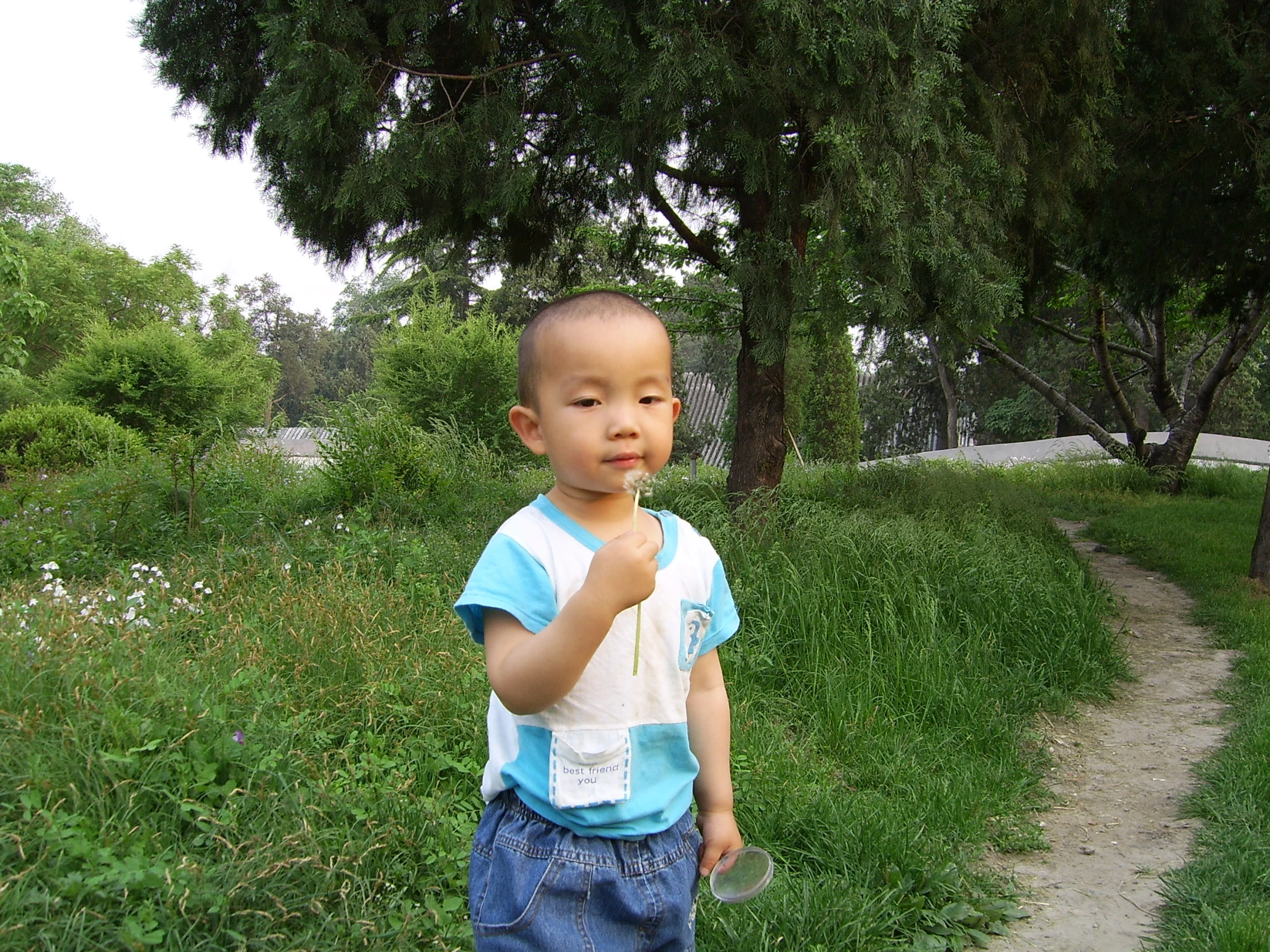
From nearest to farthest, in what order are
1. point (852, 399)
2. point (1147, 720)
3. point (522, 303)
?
1. point (1147, 720)
2. point (852, 399)
3. point (522, 303)

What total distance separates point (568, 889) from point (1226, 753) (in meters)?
4.00

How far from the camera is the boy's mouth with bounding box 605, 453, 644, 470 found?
4.61 ft

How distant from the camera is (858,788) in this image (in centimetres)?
365

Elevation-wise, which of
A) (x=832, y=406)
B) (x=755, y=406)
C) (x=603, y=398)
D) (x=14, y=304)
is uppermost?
(x=14, y=304)

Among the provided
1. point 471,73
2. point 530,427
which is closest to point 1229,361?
point 471,73

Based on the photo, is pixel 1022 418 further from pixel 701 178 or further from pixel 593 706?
pixel 593 706

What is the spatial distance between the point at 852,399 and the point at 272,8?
67.0ft

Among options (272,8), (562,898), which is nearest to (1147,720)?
(562,898)

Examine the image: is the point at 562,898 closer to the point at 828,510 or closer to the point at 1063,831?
the point at 1063,831

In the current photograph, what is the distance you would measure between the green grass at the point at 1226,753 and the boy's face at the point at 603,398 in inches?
96.2

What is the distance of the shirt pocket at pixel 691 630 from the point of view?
1515 mm

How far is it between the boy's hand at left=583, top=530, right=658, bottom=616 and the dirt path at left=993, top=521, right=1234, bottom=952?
2256 millimetres

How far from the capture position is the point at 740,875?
62.1 inches

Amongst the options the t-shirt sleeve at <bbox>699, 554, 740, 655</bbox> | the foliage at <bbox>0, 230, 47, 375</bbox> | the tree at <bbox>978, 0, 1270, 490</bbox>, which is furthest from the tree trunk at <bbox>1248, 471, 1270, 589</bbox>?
the foliage at <bbox>0, 230, 47, 375</bbox>
